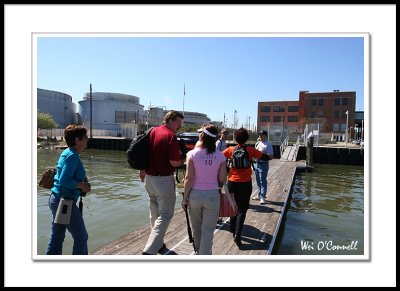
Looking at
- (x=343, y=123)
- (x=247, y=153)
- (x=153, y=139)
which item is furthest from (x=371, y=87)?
(x=343, y=123)

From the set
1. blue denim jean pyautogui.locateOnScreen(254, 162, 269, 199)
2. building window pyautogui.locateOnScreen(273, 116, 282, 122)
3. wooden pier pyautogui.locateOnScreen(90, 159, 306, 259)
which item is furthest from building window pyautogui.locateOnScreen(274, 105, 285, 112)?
wooden pier pyautogui.locateOnScreen(90, 159, 306, 259)

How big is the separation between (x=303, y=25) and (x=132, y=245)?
4052mm

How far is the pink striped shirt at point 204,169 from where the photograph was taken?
3713 millimetres

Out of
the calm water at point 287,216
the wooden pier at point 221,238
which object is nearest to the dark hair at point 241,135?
the wooden pier at point 221,238

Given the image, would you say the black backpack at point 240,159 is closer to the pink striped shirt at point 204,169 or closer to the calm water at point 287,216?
the pink striped shirt at point 204,169

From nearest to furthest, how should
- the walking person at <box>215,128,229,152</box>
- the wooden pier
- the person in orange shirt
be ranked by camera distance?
the wooden pier
the person in orange shirt
the walking person at <box>215,128,229,152</box>

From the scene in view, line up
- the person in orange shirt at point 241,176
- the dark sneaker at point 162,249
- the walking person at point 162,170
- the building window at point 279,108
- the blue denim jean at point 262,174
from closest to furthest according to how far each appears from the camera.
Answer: the walking person at point 162,170 → the dark sneaker at point 162,249 → the person in orange shirt at point 241,176 → the blue denim jean at point 262,174 → the building window at point 279,108

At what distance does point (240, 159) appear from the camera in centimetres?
519

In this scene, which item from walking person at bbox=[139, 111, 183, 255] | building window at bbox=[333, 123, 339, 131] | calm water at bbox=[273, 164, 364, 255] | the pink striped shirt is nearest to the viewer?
the pink striped shirt

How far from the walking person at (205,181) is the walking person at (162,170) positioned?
27 centimetres

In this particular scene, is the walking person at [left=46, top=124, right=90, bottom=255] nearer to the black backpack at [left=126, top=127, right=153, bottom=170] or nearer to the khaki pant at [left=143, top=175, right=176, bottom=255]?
the black backpack at [left=126, top=127, right=153, bottom=170]

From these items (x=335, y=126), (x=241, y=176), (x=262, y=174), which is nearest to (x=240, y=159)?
(x=241, y=176)

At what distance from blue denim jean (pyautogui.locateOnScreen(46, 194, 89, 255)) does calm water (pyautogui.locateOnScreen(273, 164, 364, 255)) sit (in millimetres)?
3767

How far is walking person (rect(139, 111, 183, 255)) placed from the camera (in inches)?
154
